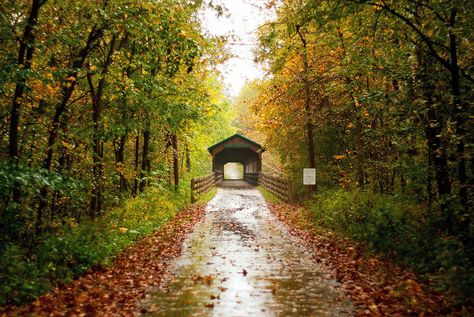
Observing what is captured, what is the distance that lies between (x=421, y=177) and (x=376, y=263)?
7.19 ft

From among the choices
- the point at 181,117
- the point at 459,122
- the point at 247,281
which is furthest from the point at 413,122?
the point at 181,117

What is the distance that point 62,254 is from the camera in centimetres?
620

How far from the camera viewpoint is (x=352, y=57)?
9.07 meters

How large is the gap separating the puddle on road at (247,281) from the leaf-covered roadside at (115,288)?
0.29 m

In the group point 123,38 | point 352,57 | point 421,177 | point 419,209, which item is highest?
point 123,38

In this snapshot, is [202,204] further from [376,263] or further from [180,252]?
[376,263]

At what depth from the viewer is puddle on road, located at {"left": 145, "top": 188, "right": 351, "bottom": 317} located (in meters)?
4.60

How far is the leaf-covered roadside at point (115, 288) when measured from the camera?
455 centimetres

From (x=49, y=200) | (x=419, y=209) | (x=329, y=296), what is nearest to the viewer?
(x=329, y=296)

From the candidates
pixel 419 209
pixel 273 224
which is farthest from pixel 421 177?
pixel 273 224

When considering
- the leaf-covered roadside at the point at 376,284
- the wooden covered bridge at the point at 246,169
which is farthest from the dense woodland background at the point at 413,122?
the wooden covered bridge at the point at 246,169

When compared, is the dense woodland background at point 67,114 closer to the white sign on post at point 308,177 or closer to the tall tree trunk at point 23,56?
the tall tree trunk at point 23,56

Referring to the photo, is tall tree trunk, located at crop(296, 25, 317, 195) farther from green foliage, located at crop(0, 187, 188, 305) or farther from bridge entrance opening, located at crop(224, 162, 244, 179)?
bridge entrance opening, located at crop(224, 162, 244, 179)

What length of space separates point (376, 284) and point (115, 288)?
3.85m
